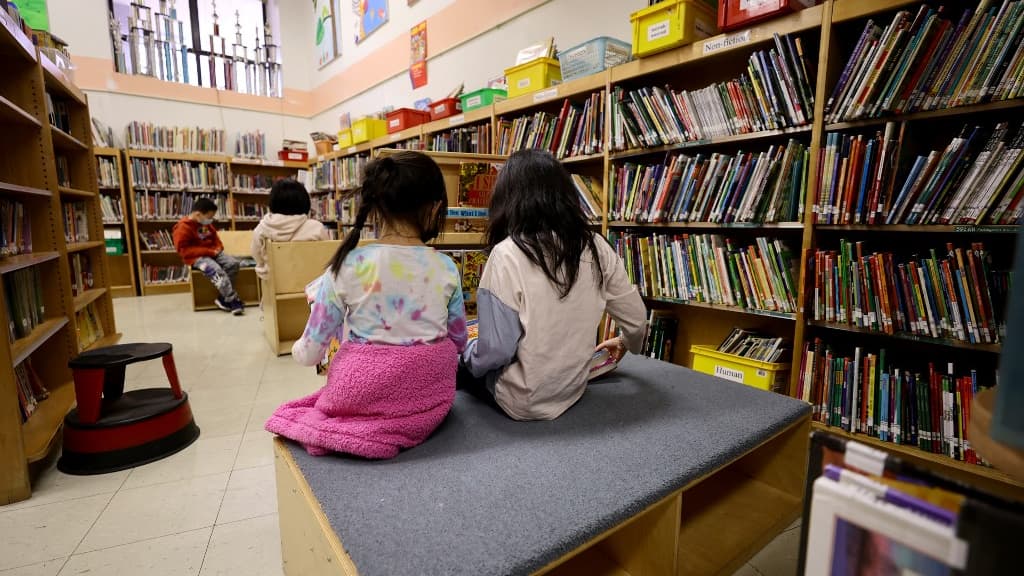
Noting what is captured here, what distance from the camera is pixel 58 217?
2367mm

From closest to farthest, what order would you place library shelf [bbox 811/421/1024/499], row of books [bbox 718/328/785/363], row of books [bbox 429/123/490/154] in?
1. library shelf [bbox 811/421/1024/499]
2. row of books [bbox 718/328/785/363]
3. row of books [bbox 429/123/490/154]

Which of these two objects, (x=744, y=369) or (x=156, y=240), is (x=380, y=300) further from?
(x=156, y=240)

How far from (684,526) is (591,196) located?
1.95 meters

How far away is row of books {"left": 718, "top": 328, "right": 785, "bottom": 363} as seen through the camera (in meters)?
2.19

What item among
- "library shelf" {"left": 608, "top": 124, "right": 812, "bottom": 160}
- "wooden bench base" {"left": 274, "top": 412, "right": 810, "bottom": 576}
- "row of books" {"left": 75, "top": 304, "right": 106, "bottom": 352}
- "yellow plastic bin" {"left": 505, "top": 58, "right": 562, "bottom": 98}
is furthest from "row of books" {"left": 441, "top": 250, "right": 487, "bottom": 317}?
"row of books" {"left": 75, "top": 304, "right": 106, "bottom": 352}

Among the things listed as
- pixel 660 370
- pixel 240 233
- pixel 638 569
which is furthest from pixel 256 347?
pixel 638 569

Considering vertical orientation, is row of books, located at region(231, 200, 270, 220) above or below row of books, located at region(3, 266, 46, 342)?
above

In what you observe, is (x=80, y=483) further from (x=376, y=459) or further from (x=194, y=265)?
(x=194, y=265)

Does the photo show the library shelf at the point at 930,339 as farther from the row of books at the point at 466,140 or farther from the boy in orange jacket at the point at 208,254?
the boy in orange jacket at the point at 208,254

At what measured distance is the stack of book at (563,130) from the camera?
2762 mm

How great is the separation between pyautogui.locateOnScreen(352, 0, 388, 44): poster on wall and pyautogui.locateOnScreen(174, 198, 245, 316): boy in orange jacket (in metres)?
2.66

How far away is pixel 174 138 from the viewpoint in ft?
20.9

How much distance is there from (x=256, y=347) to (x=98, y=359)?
6.15 ft

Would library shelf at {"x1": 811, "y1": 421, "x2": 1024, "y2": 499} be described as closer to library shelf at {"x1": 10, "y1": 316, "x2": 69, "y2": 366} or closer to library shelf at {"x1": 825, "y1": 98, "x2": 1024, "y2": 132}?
library shelf at {"x1": 825, "y1": 98, "x2": 1024, "y2": 132}
